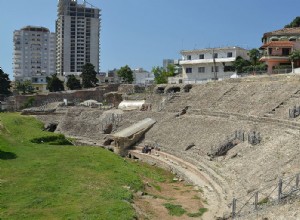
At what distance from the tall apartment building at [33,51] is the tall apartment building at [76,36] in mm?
7901

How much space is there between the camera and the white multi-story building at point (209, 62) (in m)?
75.4

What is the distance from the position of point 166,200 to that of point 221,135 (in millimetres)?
13992

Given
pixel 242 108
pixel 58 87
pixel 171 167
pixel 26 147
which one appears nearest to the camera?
pixel 171 167

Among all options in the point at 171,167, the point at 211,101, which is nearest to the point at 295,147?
the point at 171,167

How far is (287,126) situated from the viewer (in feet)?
117

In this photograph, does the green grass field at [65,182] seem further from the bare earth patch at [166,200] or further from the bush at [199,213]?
the bush at [199,213]

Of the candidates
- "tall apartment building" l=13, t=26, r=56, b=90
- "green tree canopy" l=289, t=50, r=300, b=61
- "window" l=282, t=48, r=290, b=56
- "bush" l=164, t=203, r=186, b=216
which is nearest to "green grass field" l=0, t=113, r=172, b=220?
"bush" l=164, t=203, r=186, b=216

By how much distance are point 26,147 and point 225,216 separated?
85.2 feet

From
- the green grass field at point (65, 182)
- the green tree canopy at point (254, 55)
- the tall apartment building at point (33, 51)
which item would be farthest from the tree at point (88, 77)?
the tall apartment building at point (33, 51)

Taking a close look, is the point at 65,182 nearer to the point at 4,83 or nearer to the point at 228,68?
A: the point at 228,68

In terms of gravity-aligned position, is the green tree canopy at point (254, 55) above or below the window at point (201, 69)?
above

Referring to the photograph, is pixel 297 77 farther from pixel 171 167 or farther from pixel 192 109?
pixel 171 167

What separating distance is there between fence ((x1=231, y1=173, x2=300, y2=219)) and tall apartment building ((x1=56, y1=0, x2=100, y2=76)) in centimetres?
→ 15404

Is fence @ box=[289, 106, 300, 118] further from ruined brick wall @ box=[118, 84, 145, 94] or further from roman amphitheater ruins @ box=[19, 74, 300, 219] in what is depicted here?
ruined brick wall @ box=[118, 84, 145, 94]
